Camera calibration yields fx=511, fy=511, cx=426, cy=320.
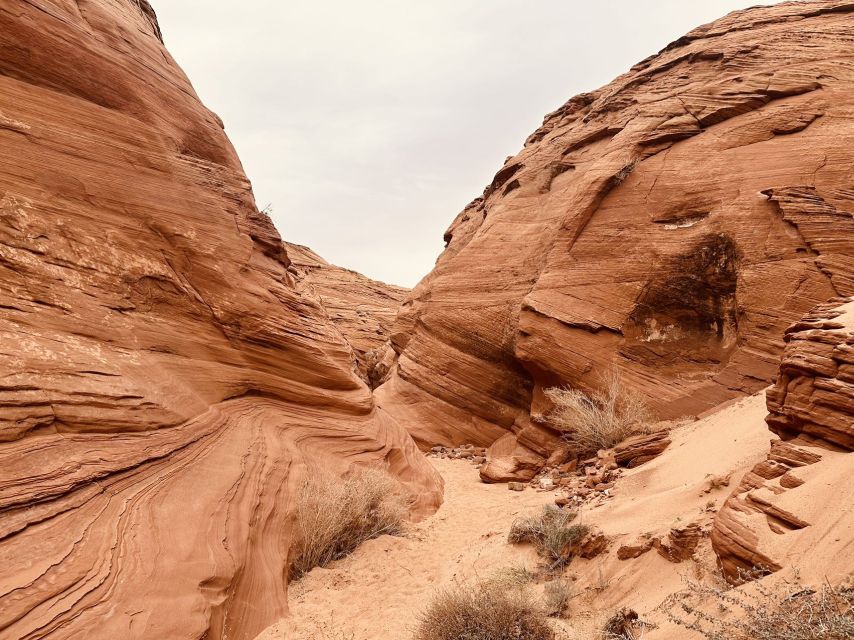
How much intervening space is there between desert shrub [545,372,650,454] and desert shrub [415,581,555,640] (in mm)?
6317

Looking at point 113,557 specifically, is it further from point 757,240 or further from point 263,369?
point 757,240

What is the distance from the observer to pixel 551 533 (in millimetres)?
5586

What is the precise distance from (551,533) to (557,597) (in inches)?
49.0

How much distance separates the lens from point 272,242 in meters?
8.74

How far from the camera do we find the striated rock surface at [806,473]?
3025 millimetres

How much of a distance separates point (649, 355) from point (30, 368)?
418 inches

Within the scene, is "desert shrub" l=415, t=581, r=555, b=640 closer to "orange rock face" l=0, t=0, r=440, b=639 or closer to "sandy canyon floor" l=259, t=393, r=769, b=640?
"sandy canyon floor" l=259, t=393, r=769, b=640

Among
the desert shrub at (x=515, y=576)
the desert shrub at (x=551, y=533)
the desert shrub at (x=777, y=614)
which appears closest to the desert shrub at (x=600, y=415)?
the desert shrub at (x=551, y=533)

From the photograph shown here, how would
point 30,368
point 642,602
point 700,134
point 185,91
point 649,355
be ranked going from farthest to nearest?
point 700,134 → point 649,355 → point 185,91 → point 30,368 → point 642,602

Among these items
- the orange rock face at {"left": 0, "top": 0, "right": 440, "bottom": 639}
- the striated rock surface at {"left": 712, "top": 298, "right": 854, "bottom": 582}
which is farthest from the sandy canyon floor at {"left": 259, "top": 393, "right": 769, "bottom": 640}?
the orange rock face at {"left": 0, "top": 0, "right": 440, "bottom": 639}

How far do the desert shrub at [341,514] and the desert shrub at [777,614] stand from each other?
4007 mm

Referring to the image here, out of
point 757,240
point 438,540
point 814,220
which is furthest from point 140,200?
point 814,220

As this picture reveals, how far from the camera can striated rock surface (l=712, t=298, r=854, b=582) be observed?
3.03 m

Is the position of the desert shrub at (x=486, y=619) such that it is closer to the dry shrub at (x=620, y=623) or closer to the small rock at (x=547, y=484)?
the dry shrub at (x=620, y=623)
